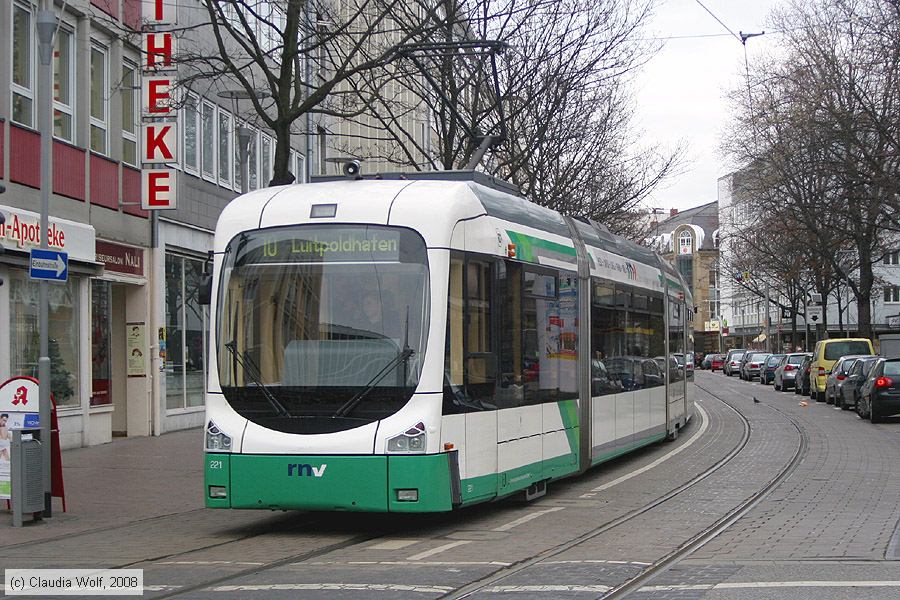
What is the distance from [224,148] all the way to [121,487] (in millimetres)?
15936

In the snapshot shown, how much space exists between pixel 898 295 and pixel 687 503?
3647 inches

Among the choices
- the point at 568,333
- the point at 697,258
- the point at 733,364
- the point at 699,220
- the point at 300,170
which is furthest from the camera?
the point at 699,220

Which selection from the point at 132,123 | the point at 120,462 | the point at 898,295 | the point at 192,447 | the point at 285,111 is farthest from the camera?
the point at 898,295

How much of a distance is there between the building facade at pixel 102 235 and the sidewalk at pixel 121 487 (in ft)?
4.52

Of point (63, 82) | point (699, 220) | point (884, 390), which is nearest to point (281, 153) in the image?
point (63, 82)

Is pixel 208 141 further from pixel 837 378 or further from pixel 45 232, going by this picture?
pixel 837 378

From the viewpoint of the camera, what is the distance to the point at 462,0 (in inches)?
904

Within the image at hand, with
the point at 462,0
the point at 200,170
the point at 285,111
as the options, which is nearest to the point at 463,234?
the point at 285,111

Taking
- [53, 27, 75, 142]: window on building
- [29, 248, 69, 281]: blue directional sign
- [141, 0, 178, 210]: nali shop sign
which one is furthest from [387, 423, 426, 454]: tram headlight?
[141, 0, 178, 210]: nali shop sign

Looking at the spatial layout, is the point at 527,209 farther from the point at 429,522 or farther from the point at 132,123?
the point at 132,123

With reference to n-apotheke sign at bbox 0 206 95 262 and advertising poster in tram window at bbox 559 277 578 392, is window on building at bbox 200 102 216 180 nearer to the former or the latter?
n-apotheke sign at bbox 0 206 95 262

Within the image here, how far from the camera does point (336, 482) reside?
10859 millimetres

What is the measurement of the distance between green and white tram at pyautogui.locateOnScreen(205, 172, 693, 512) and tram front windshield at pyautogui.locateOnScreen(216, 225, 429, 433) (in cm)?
1

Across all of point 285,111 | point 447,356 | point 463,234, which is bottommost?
point 447,356
